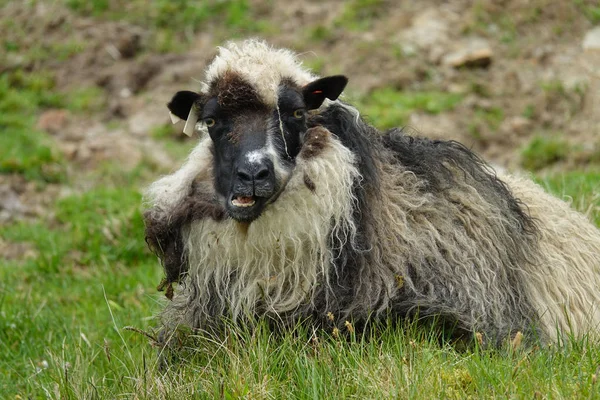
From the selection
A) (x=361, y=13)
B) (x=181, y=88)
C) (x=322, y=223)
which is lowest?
(x=181, y=88)

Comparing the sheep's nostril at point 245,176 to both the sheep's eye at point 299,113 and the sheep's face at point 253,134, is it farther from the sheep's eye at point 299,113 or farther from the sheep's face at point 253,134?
the sheep's eye at point 299,113

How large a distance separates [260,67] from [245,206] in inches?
32.3

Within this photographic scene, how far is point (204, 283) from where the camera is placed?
5098 mm

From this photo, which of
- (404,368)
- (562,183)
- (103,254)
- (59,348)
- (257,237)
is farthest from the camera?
(103,254)

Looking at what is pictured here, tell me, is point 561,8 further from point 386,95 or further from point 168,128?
point 168,128

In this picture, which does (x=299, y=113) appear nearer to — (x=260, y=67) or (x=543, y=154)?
(x=260, y=67)

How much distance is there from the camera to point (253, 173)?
4.53 m

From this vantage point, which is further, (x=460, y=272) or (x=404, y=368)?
(x=460, y=272)

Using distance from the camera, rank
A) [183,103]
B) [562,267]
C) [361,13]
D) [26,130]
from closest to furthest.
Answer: [183,103] < [562,267] < [26,130] < [361,13]

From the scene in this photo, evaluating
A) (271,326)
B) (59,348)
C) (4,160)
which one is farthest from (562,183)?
(4,160)

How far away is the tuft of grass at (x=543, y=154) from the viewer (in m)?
10.4

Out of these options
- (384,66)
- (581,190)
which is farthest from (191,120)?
(384,66)

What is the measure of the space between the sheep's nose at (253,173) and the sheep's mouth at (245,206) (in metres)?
0.10

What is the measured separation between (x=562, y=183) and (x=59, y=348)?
445 cm
